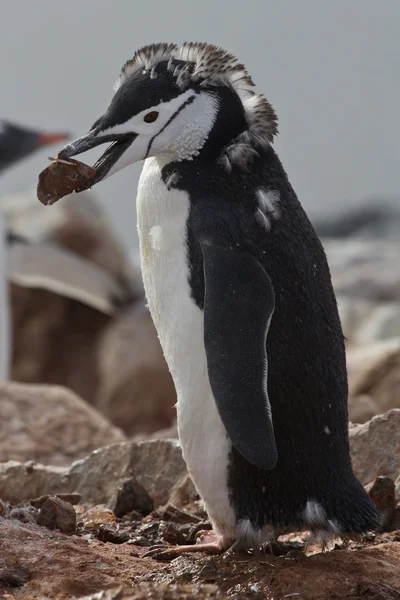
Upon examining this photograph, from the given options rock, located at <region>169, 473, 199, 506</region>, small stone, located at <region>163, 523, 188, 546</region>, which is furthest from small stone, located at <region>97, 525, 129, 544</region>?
rock, located at <region>169, 473, 199, 506</region>

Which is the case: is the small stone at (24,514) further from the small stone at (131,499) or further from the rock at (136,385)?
the rock at (136,385)

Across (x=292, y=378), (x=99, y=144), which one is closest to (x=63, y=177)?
(x=99, y=144)

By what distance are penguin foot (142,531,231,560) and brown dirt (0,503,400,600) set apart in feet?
0.12

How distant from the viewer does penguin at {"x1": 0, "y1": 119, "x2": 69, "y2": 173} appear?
9.35m

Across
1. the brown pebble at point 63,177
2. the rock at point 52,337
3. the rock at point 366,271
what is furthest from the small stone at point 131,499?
A: the rock at point 366,271

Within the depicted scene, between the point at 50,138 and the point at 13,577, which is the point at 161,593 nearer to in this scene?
the point at 13,577

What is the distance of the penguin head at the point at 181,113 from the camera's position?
276 cm

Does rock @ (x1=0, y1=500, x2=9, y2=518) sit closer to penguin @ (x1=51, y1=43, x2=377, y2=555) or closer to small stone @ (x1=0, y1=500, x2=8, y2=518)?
small stone @ (x1=0, y1=500, x2=8, y2=518)

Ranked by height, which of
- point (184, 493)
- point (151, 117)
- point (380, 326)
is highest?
point (380, 326)

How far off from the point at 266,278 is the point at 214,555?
0.75m

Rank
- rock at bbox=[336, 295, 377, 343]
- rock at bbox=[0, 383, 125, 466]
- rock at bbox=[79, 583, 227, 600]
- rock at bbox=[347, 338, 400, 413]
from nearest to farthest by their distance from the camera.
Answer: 1. rock at bbox=[79, 583, 227, 600]
2. rock at bbox=[0, 383, 125, 466]
3. rock at bbox=[347, 338, 400, 413]
4. rock at bbox=[336, 295, 377, 343]

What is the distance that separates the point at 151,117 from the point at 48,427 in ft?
9.18

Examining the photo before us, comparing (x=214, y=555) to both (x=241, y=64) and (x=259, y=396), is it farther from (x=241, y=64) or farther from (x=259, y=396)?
(x=241, y=64)

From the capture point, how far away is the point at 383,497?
300cm
